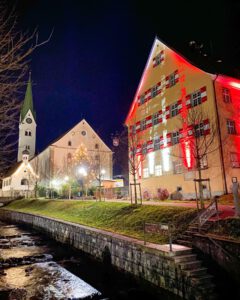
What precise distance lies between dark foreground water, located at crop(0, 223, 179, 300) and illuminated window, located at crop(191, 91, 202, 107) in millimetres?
16125

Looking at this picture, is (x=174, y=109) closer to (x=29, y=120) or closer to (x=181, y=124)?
(x=181, y=124)

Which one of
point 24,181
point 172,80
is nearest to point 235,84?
point 172,80

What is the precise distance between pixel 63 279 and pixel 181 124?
17678 mm

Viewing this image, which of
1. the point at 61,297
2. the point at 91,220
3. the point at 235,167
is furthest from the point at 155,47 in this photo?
the point at 61,297

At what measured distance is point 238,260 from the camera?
7988mm

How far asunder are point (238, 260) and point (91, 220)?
12683 millimetres

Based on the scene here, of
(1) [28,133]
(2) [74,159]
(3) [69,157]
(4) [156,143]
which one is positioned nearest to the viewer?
(4) [156,143]

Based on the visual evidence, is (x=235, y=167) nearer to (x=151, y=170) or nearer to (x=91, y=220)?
(x=151, y=170)

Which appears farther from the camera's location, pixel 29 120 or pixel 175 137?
pixel 29 120

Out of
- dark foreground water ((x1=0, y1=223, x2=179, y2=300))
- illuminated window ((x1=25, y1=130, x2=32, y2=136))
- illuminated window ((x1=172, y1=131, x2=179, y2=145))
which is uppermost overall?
illuminated window ((x1=25, y1=130, x2=32, y2=136))

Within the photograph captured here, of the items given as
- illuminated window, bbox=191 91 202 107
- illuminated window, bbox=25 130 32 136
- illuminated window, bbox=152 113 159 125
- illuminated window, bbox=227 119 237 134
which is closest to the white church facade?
illuminated window, bbox=25 130 32 136

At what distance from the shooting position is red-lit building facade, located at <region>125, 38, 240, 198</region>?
70.7ft

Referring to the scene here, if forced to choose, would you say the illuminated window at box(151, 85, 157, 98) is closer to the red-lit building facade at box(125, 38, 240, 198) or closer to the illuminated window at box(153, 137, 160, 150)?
the red-lit building facade at box(125, 38, 240, 198)

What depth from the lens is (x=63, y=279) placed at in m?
12.0
